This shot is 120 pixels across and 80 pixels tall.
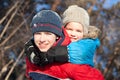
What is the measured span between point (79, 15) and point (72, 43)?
64cm

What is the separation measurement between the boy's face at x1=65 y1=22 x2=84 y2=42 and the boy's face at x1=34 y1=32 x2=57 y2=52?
0.98 feet

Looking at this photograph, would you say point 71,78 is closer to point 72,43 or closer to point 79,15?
point 72,43

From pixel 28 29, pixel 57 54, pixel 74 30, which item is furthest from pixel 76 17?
pixel 28 29

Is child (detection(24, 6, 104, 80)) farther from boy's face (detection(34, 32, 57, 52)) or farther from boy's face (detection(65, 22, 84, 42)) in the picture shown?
boy's face (detection(65, 22, 84, 42))

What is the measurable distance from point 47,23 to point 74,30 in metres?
0.33

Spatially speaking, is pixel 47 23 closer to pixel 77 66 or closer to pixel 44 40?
pixel 44 40

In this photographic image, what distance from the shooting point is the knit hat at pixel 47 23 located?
2861mm

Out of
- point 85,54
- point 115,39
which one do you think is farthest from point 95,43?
point 115,39

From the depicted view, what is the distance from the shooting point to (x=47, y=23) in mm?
2908

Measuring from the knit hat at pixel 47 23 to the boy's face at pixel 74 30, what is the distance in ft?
0.74

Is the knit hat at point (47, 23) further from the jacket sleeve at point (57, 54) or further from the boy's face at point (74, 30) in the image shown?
the boy's face at point (74, 30)

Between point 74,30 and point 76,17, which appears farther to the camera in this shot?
point 76,17

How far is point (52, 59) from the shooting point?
2.81 metres

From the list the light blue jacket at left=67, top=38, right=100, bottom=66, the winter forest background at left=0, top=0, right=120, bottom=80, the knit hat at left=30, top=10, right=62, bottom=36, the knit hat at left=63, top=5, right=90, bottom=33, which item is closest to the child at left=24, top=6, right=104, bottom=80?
the light blue jacket at left=67, top=38, right=100, bottom=66
